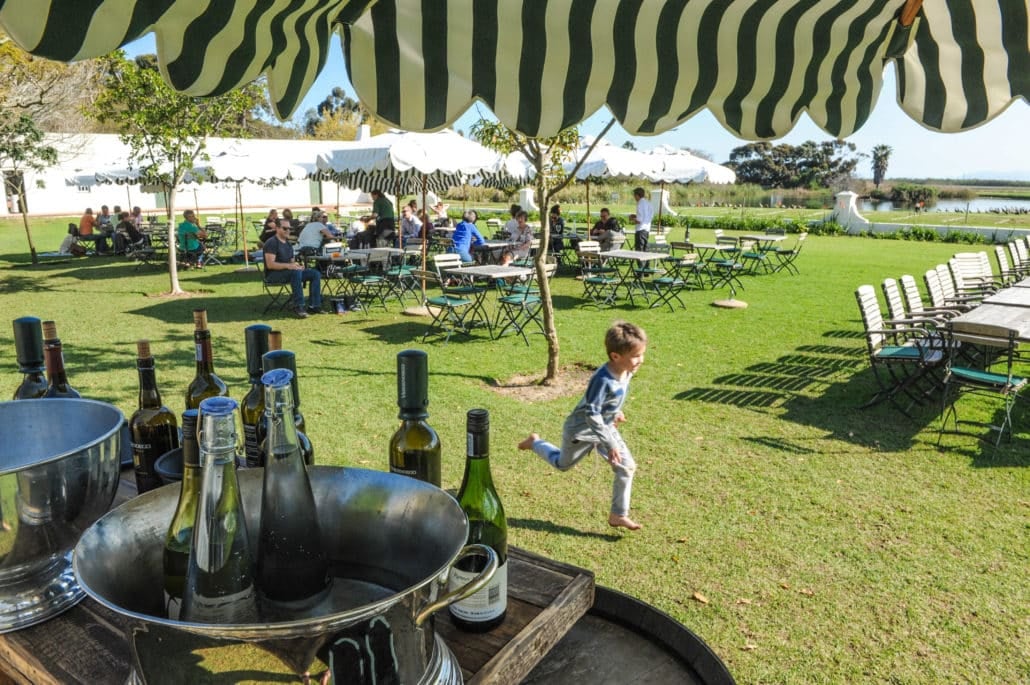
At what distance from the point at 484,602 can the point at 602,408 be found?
305 cm

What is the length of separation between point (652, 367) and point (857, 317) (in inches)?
195

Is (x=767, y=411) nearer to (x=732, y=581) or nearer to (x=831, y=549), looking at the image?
(x=831, y=549)

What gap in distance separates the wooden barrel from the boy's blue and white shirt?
8.59 ft

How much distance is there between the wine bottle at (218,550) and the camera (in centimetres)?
101

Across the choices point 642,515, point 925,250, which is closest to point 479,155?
point 642,515

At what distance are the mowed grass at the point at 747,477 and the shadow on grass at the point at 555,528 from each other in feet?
0.06

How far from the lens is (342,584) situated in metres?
1.19

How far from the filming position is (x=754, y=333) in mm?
10070

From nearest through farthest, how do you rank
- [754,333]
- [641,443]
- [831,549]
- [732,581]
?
[732,581]
[831,549]
[641,443]
[754,333]

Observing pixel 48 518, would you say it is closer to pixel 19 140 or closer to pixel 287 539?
pixel 287 539

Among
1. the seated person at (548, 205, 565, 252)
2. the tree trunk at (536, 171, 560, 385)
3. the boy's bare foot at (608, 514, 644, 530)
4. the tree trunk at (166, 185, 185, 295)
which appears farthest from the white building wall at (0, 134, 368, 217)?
the boy's bare foot at (608, 514, 644, 530)

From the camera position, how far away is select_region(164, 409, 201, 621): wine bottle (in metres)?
1.06

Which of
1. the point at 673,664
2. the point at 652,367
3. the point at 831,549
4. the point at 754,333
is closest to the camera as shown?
the point at 673,664

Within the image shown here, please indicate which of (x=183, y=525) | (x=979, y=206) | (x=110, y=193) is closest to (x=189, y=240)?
(x=183, y=525)
